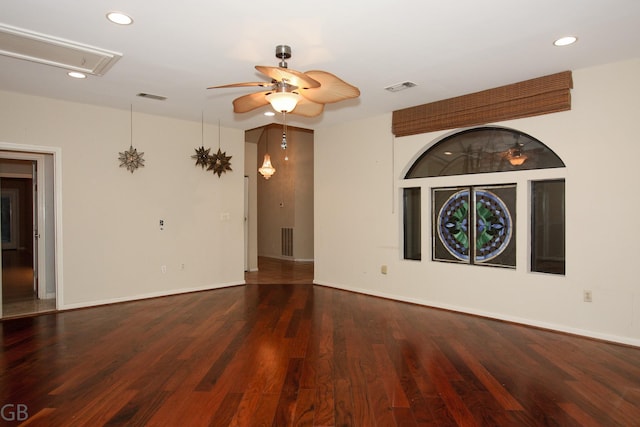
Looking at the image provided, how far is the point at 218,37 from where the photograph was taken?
10.5 ft

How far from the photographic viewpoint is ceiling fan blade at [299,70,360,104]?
2.89 metres

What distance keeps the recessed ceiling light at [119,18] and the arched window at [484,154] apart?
152 inches

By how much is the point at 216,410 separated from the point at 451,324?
111 inches

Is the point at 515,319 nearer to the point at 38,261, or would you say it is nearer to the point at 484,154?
the point at 484,154

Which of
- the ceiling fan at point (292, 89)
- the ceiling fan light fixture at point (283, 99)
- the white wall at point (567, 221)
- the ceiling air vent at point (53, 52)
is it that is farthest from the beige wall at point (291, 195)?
the ceiling fan light fixture at point (283, 99)

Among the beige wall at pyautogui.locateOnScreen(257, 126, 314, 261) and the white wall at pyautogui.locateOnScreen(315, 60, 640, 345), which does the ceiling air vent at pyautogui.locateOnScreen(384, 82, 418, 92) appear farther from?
the beige wall at pyautogui.locateOnScreen(257, 126, 314, 261)

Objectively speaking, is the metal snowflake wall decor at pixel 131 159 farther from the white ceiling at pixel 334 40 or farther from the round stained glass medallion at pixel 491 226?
the round stained glass medallion at pixel 491 226

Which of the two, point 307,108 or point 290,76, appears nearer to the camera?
point 290,76

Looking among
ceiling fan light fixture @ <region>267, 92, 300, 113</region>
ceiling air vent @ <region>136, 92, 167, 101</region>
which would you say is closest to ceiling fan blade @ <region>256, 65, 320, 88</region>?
ceiling fan light fixture @ <region>267, 92, 300, 113</region>

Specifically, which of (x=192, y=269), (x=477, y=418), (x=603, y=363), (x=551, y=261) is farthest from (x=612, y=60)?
(x=192, y=269)

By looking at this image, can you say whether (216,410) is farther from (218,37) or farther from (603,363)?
(603,363)

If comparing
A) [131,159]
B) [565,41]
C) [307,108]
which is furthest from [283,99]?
[131,159]

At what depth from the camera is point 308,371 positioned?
10.0 feet

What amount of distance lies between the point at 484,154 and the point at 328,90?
102 inches
